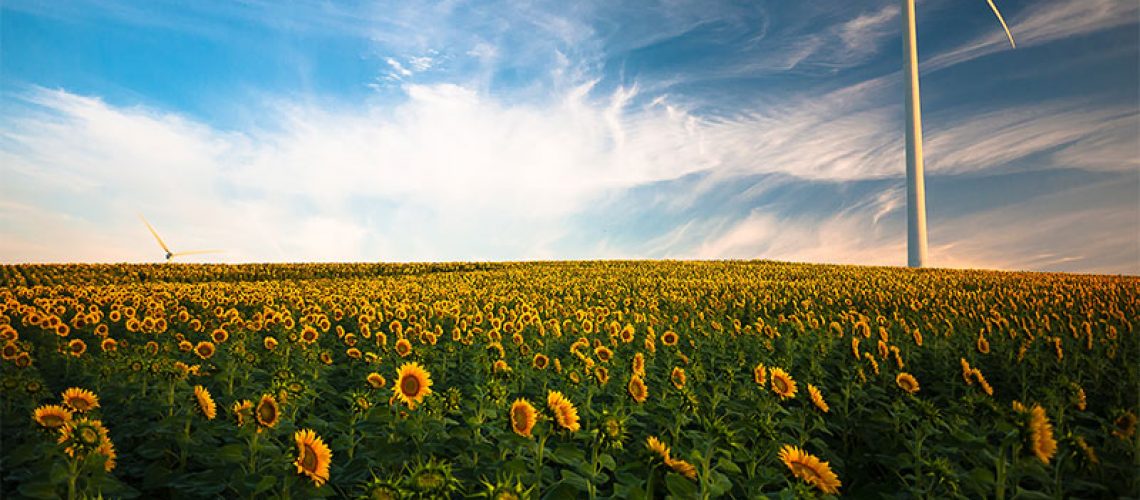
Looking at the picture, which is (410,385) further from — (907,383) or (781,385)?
(907,383)

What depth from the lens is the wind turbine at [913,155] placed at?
3694 centimetres

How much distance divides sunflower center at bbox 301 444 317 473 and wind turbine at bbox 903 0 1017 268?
40.5 metres

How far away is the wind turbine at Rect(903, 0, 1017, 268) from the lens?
1454 inches

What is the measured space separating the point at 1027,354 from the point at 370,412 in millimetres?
7817

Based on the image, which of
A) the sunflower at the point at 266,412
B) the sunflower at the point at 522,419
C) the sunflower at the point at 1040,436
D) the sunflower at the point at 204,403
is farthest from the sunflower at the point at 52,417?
the sunflower at the point at 1040,436

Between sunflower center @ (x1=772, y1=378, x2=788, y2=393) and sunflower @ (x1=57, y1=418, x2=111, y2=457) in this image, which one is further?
sunflower center @ (x1=772, y1=378, x2=788, y2=393)

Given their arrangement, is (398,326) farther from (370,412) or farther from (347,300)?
(347,300)

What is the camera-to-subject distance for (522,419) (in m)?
3.42

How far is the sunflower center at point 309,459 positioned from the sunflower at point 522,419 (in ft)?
3.42

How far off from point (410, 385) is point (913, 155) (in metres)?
40.4

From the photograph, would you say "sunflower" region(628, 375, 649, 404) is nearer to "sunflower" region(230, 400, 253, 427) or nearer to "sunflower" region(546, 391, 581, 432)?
"sunflower" region(546, 391, 581, 432)

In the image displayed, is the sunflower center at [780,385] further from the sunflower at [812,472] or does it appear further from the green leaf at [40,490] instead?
the green leaf at [40,490]

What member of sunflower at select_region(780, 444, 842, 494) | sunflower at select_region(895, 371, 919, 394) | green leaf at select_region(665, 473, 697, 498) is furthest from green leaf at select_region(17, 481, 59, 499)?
sunflower at select_region(895, 371, 919, 394)

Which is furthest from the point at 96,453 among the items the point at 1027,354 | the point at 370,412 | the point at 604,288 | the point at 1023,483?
the point at 604,288
